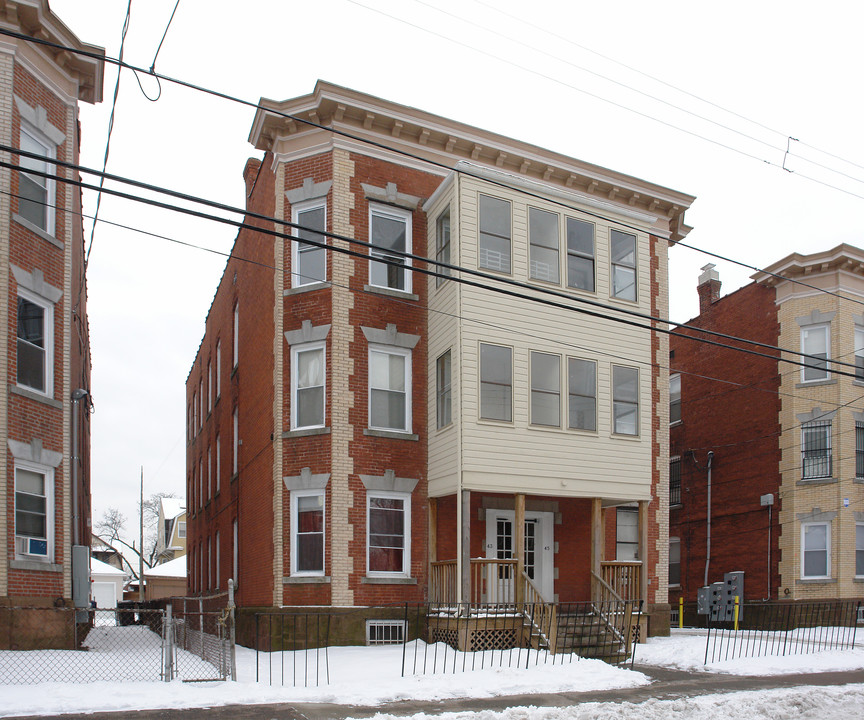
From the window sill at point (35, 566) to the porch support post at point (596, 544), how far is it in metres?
10.7

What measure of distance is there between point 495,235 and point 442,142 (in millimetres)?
2856

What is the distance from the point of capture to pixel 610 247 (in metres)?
20.7

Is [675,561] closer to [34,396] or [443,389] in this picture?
[443,389]

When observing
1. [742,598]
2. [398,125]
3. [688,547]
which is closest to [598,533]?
[398,125]

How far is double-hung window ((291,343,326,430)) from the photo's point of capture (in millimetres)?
19078

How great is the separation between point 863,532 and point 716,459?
17.9 ft

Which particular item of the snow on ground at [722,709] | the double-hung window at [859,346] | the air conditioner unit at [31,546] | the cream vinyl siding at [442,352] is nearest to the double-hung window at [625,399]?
the cream vinyl siding at [442,352]

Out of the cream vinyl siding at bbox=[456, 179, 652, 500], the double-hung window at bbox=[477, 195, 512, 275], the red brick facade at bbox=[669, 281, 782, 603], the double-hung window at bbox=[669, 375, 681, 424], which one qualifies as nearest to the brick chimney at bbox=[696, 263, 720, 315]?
the red brick facade at bbox=[669, 281, 782, 603]

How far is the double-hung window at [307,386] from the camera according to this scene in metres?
19.1

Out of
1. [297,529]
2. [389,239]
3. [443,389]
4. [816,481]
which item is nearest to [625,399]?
[443,389]

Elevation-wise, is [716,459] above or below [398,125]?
below

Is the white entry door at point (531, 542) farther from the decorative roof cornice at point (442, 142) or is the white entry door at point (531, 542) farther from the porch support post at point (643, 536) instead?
the decorative roof cornice at point (442, 142)

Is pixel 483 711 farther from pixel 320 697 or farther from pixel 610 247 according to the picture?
pixel 610 247

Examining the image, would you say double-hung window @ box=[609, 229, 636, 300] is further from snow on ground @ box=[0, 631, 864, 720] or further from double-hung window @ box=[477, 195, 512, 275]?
snow on ground @ box=[0, 631, 864, 720]
